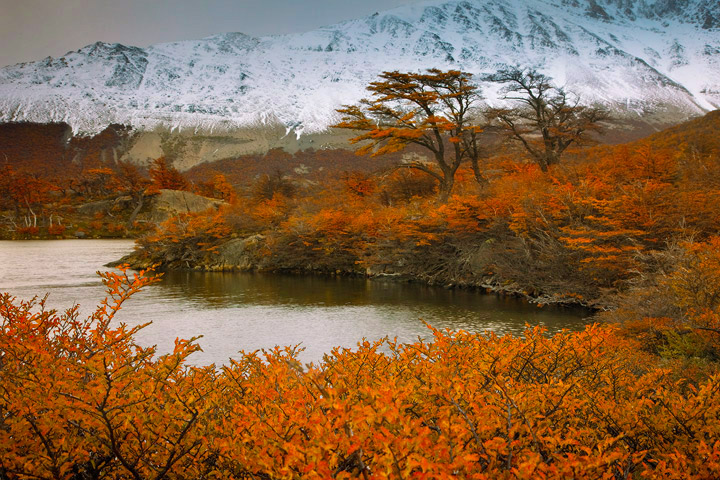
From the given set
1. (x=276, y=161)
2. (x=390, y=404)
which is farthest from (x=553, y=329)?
(x=276, y=161)

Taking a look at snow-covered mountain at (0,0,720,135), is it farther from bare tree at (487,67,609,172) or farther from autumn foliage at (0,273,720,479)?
autumn foliage at (0,273,720,479)

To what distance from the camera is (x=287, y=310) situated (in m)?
14.7

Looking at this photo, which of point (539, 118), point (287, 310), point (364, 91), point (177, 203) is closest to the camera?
point (287, 310)

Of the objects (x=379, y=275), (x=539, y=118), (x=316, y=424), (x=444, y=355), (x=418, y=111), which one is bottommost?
(x=379, y=275)

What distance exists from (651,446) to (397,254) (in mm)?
18949

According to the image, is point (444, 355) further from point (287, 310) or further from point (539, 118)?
point (539, 118)

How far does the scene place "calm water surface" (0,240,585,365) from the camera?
1119 centimetres

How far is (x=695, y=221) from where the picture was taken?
12047 mm

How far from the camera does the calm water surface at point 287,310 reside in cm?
1119

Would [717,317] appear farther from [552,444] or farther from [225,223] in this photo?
[225,223]

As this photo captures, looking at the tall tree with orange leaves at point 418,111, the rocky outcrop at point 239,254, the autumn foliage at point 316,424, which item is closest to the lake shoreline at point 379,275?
the rocky outcrop at point 239,254

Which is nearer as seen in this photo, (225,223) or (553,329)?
(553,329)

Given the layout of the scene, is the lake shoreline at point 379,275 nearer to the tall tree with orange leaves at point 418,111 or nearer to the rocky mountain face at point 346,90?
the tall tree with orange leaves at point 418,111

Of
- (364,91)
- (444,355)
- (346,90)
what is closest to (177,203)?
(444,355)
